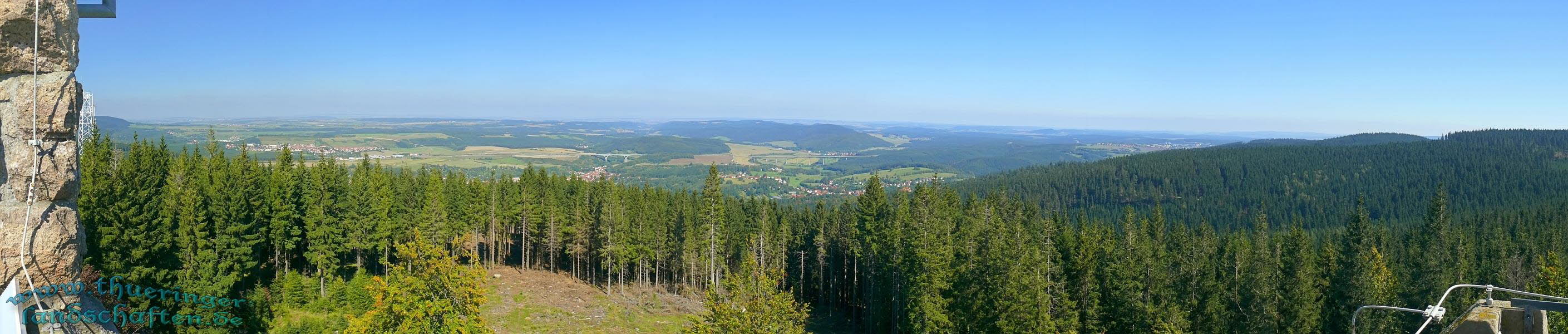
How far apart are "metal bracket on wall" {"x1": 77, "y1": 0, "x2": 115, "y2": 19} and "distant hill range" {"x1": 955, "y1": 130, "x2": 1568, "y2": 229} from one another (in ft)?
490

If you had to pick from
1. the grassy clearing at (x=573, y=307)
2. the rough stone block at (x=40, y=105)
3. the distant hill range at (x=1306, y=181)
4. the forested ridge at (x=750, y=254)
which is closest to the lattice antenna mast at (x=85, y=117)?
the rough stone block at (x=40, y=105)

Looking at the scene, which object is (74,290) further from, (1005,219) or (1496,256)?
(1496,256)

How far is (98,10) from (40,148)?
1.30 metres

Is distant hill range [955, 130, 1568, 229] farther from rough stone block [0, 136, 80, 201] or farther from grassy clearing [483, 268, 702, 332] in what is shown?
rough stone block [0, 136, 80, 201]

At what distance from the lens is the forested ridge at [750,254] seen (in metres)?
27.2

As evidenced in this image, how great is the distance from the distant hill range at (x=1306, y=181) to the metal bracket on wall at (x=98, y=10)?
149 m

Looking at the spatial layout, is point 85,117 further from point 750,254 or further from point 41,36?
point 750,254

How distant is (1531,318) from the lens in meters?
7.14

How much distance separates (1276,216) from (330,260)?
558 ft

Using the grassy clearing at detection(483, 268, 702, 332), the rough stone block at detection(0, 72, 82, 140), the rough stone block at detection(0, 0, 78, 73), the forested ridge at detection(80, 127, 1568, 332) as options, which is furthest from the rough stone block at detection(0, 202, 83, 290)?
the grassy clearing at detection(483, 268, 702, 332)

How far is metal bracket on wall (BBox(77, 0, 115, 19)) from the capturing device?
19.3 ft

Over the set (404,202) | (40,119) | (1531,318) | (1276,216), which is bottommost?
(1276,216)

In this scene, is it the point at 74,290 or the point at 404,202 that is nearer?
the point at 74,290

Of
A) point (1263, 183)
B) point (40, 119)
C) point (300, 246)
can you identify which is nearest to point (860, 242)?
point (300, 246)
